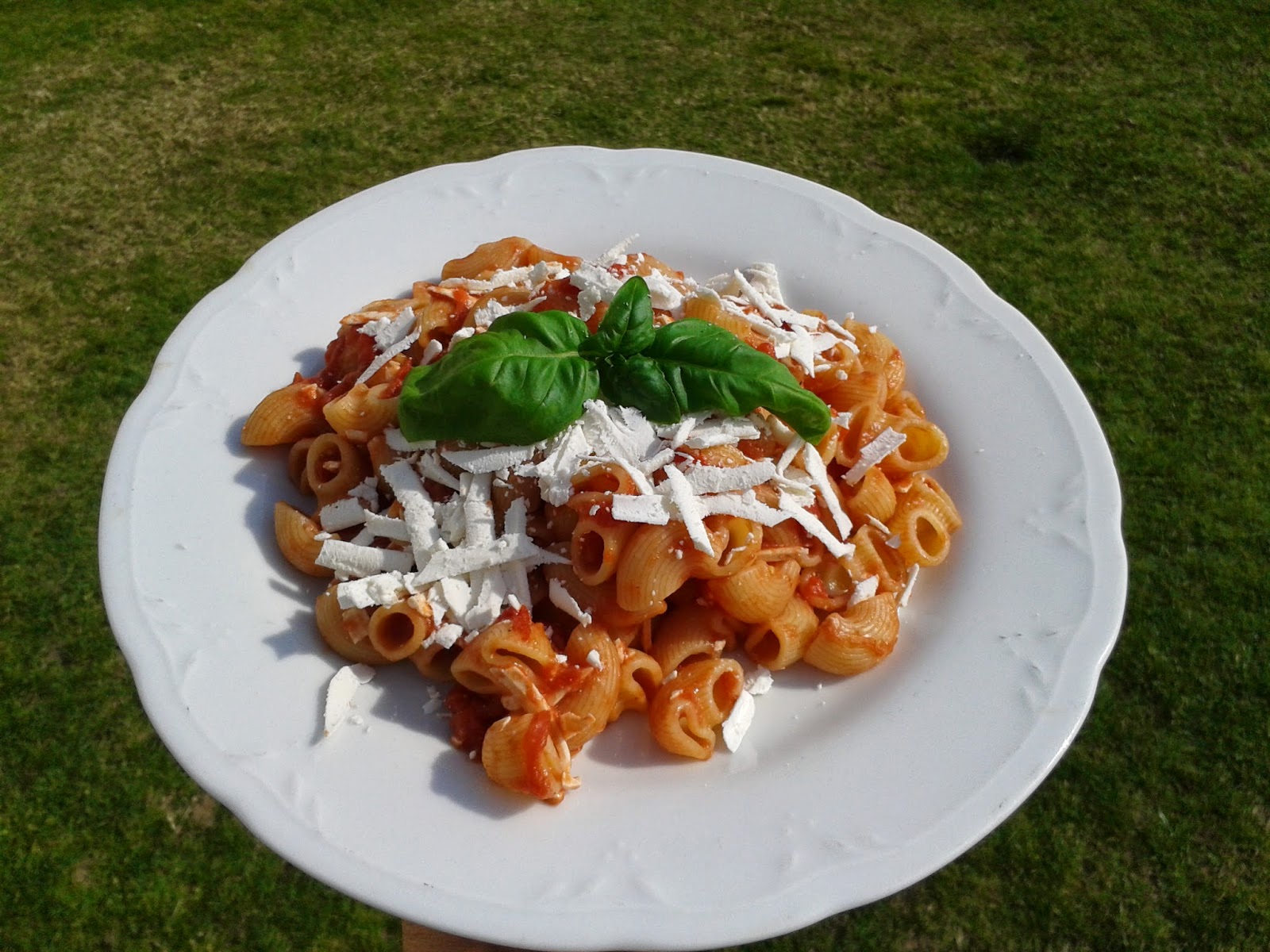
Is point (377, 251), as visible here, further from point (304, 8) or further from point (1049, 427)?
point (304, 8)

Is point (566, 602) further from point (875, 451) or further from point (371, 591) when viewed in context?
point (875, 451)

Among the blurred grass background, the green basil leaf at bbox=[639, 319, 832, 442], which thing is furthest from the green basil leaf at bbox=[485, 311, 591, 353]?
the blurred grass background

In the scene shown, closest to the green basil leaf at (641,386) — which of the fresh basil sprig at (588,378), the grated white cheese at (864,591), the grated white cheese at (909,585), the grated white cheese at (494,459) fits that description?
the fresh basil sprig at (588,378)

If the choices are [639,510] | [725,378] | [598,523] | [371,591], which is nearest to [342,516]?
[371,591]

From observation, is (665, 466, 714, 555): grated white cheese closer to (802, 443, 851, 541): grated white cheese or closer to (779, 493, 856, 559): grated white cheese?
(779, 493, 856, 559): grated white cheese

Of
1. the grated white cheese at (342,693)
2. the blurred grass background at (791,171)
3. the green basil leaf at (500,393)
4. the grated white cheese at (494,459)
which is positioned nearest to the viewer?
the grated white cheese at (342,693)

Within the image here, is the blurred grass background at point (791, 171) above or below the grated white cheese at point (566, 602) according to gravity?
below

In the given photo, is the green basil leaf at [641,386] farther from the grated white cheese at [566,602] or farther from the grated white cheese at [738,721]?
the grated white cheese at [738,721]
